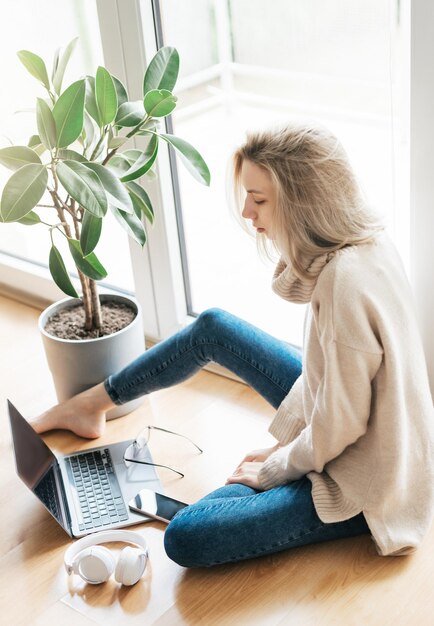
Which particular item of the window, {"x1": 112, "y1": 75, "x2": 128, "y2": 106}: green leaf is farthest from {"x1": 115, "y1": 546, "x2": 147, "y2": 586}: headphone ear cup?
the window

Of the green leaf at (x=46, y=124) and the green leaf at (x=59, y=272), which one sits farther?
the green leaf at (x=59, y=272)

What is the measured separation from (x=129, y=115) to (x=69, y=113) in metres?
0.18

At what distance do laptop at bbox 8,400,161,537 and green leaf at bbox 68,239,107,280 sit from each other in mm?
323

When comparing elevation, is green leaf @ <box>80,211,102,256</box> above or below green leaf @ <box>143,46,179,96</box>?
below

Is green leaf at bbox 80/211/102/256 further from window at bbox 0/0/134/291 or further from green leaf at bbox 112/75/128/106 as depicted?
window at bbox 0/0/134/291

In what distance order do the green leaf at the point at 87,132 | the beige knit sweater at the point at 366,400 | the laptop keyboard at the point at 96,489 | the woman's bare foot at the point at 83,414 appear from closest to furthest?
the beige knit sweater at the point at 366,400 < the laptop keyboard at the point at 96,489 < the green leaf at the point at 87,132 < the woman's bare foot at the point at 83,414

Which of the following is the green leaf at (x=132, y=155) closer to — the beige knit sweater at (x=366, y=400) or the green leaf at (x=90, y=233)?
the green leaf at (x=90, y=233)

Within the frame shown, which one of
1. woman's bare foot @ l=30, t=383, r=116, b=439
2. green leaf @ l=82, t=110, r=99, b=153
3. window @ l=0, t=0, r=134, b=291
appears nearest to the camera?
green leaf @ l=82, t=110, r=99, b=153

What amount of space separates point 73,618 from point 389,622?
22.3 inches

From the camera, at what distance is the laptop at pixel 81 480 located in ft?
5.74

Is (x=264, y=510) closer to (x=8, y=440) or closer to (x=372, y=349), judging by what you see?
(x=372, y=349)

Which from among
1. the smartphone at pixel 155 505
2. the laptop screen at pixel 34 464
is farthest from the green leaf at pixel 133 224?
the smartphone at pixel 155 505

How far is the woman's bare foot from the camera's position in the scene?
205 centimetres

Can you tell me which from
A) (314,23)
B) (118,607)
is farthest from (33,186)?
(118,607)
